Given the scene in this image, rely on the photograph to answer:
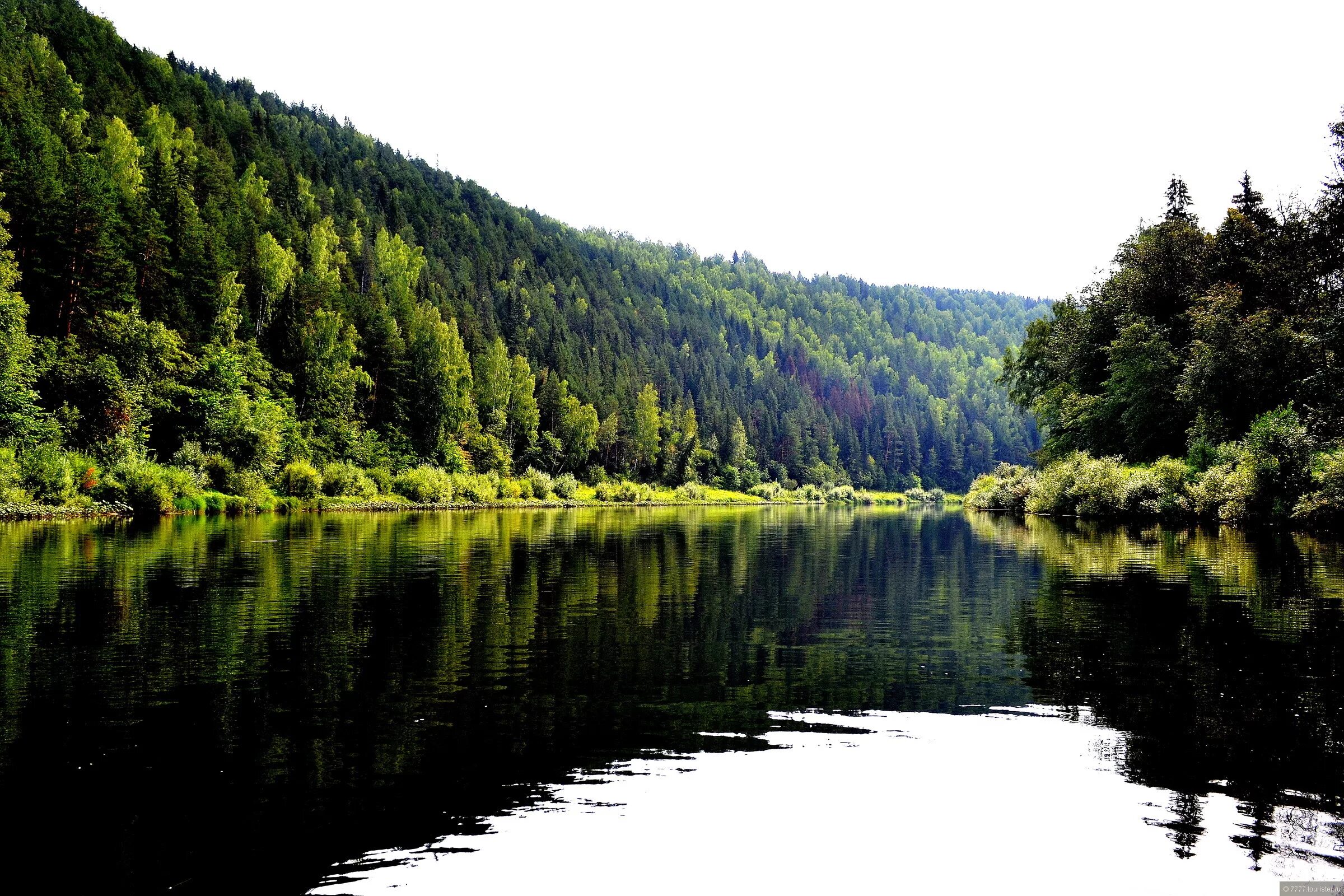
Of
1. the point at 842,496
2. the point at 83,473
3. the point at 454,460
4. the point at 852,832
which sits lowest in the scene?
the point at 852,832

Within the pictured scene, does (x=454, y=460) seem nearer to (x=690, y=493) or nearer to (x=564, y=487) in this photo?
(x=564, y=487)

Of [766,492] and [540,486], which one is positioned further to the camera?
[766,492]

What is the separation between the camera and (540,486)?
112812 millimetres

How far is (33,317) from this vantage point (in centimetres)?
7006

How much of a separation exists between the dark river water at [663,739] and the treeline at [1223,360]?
25.3 metres

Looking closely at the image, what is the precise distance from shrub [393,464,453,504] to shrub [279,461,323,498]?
1590 centimetres

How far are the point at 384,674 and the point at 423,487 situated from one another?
80.7 metres

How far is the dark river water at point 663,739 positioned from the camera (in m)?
6.60

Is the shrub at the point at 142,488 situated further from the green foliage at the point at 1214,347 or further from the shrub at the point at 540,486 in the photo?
the green foliage at the point at 1214,347

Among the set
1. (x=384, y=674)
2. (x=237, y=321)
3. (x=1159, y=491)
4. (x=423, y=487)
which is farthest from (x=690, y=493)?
(x=384, y=674)

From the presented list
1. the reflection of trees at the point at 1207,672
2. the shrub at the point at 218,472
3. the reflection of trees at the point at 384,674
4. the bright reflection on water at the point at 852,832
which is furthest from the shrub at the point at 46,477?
the bright reflection on water at the point at 852,832

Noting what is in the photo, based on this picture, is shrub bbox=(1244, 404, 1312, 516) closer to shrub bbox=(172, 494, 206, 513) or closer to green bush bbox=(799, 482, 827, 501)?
shrub bbox=(172, 494, 206, 513)

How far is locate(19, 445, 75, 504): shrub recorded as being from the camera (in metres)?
49.5

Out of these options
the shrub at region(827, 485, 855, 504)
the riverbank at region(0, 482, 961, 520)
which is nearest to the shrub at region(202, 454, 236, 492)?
the riverbank at region(0, 482, 961, 520)
